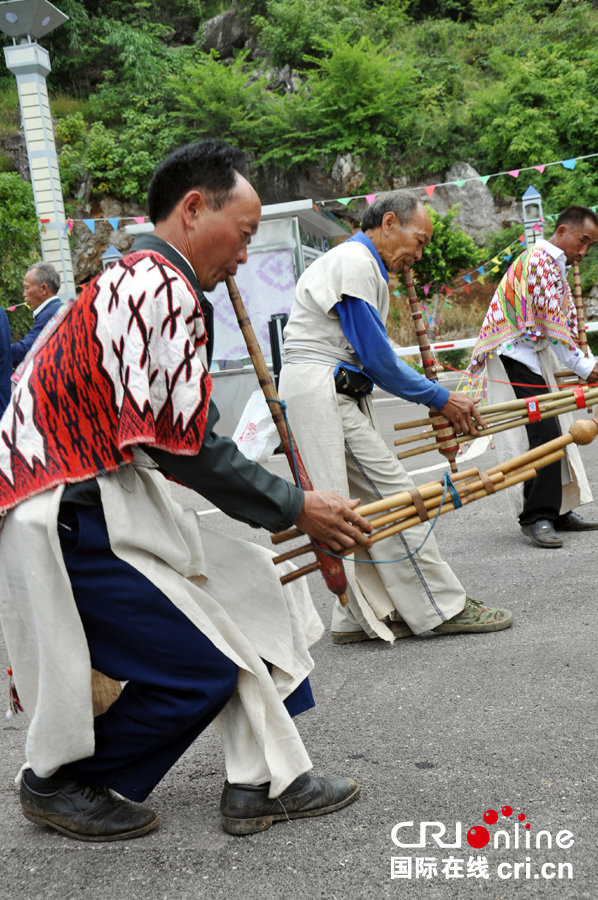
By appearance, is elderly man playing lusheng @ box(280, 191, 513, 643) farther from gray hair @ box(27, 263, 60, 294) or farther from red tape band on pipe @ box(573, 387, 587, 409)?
gray hair @ box(27, 263, 60, 294)

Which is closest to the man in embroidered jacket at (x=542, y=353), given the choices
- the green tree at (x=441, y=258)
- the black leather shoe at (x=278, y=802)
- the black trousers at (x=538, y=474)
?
the black trousers at (x=538, y=474)

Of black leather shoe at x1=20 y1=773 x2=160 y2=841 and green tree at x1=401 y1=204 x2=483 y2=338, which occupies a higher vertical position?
green tree at x1=401 y1=204 x2=483 y2=338

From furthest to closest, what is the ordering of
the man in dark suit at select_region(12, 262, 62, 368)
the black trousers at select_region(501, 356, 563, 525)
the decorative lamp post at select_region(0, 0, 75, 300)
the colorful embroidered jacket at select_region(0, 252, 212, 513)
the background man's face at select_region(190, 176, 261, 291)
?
the decorative lamp post at select_region(0, 0, 75, 300)
the man in dark suit at select_region(12, 262, 62, 368)
the black trousers at select_region(501, 356, 563, 525)
the background man's face at select_region(190, 176, 261, 291)
the colorful embroidered jacket at select_region(0, 252, 212, 513)

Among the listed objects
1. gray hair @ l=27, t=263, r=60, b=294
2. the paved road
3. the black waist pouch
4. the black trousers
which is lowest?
the paved road

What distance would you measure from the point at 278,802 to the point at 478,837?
21.2 inches

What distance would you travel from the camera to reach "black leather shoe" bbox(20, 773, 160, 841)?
7.38 feet

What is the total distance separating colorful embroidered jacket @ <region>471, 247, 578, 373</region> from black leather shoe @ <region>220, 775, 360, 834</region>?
343cm

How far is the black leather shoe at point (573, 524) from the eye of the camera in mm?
5289

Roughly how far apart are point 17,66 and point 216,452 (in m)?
11.0

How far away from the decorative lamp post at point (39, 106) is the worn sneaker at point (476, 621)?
29.1 feet

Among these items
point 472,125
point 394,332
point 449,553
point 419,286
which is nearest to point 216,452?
point 449,553

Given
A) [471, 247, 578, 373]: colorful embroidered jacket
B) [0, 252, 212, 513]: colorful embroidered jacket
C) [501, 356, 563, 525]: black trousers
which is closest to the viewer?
[0, 252, 212, 513]: colorful embroidered jacket

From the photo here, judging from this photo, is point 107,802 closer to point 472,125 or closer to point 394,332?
point 394,332

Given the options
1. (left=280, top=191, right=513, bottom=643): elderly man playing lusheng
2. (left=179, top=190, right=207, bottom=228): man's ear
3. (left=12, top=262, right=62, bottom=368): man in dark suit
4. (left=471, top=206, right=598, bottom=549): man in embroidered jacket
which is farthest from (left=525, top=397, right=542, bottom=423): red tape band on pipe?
(left=12, top=262, right=62, bottom=368): man in dark suit
